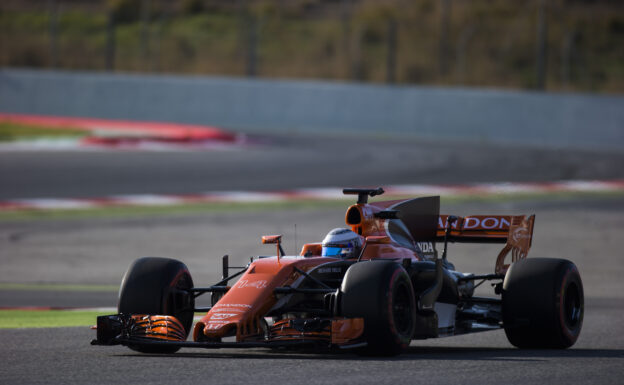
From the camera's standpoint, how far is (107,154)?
88.1ft

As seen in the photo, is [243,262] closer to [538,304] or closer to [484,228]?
[484,228]

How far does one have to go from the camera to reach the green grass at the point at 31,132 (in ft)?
104

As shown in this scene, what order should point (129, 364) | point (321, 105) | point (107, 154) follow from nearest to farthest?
point (129, 364) < point (107, 154) < point (321, 105)

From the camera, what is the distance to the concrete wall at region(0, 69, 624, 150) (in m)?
29.6

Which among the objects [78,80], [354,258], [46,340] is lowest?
[46,340]

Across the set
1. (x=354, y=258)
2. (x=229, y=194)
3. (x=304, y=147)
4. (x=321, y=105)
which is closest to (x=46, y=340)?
(x=354, y=258)

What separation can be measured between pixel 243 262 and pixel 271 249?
109cm

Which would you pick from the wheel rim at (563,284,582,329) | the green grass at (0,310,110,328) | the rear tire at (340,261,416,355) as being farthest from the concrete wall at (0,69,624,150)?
the rear tire at (340,261,416,355)

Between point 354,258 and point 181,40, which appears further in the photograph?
point 181,40

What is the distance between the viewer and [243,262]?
1478cm

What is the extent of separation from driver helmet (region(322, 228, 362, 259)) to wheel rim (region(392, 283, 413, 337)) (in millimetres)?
836

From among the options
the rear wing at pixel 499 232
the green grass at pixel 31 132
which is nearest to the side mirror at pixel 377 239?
the rear wing at pixel 499 232

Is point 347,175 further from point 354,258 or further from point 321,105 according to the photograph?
point 354,258

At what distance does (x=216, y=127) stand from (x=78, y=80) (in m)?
5.25
